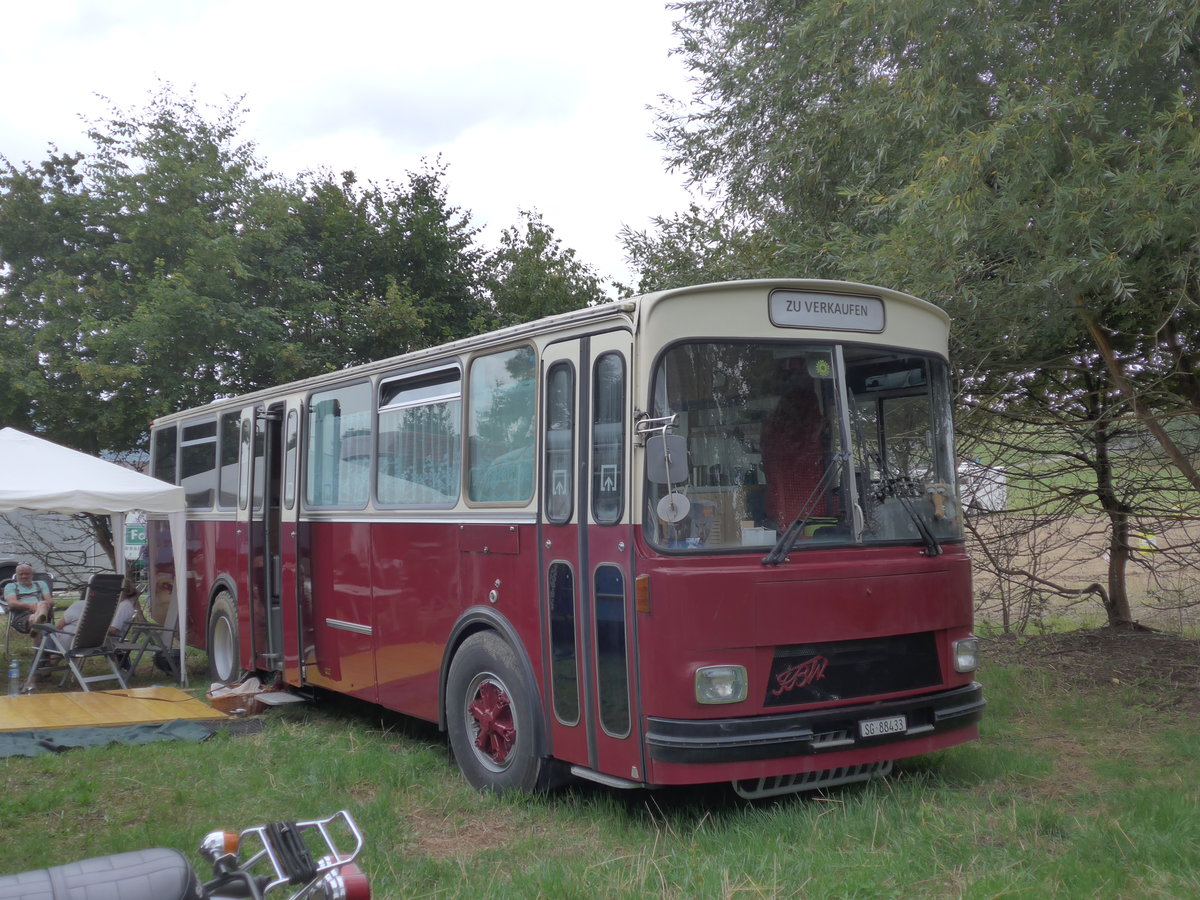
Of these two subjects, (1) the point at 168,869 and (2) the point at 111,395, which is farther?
(2) the point at 111,395

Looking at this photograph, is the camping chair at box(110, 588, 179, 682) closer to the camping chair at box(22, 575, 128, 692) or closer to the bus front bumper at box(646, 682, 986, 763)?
the camping chair at box(22, 575, 128, 692)

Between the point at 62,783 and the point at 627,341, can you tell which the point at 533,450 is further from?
the point at 62,783

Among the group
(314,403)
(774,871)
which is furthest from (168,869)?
(314,403)

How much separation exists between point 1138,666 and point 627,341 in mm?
6399

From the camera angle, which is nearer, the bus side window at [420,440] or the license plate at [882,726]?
Answer: the license plate at [882,726]

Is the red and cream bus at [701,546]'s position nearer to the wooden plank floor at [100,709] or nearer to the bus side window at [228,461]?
the wooden plank floor at [100,709]

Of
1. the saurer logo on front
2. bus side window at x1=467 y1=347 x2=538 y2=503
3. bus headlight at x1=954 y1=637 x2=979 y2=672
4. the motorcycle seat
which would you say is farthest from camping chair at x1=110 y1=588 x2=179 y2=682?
the motorcycle seat

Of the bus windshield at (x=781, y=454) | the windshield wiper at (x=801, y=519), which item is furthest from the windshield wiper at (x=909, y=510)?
the windshield wiper at (x=801, y=519)

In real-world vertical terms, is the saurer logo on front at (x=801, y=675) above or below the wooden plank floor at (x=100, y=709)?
above

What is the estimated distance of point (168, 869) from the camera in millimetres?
2932

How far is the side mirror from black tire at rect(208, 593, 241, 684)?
22.4 ft

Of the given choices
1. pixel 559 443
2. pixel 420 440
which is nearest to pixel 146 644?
pixel 420 440

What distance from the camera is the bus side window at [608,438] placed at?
5.82 metres

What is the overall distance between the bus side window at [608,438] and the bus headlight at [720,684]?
901 millimetres
